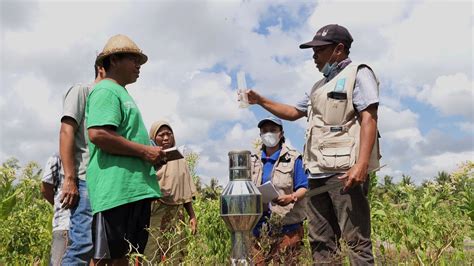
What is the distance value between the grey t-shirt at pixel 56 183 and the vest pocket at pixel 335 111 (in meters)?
1.73

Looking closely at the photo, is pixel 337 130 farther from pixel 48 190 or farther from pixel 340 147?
pixel 48 190

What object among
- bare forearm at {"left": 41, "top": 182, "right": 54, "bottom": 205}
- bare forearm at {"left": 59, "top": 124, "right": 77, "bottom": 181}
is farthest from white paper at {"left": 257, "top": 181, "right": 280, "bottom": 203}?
bare forearm at {"left": 41, "top": 182, "right": 54, "bottom": 205}

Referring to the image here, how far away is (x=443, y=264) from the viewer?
5.00 meters

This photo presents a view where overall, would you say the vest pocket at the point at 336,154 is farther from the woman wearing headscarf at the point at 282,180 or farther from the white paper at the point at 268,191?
the woman wearing headscarf at the point at 282,180

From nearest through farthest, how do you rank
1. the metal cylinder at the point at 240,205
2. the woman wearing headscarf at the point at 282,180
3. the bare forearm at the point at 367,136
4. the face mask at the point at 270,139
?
the metal cylinder at the point at 240,205, the bare forearm at the point at 367,136, the woman wearing headscarf at the point at 282,180, the face mask at the point at 270,139

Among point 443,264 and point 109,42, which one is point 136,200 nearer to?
point 109,42

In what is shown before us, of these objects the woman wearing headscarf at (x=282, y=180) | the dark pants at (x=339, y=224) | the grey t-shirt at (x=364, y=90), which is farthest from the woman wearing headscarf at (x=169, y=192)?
the grey t-shirt at (x=364, y=90)

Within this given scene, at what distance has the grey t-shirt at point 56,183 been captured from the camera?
3.54m

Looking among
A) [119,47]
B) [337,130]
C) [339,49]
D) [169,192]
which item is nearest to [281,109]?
[339,49]

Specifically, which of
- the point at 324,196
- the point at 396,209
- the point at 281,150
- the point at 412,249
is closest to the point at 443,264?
the point at 412,249

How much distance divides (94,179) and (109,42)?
2.60 feet

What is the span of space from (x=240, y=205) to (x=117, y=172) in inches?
32.8

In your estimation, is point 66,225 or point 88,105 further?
point 66,225

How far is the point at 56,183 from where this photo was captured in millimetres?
3662
